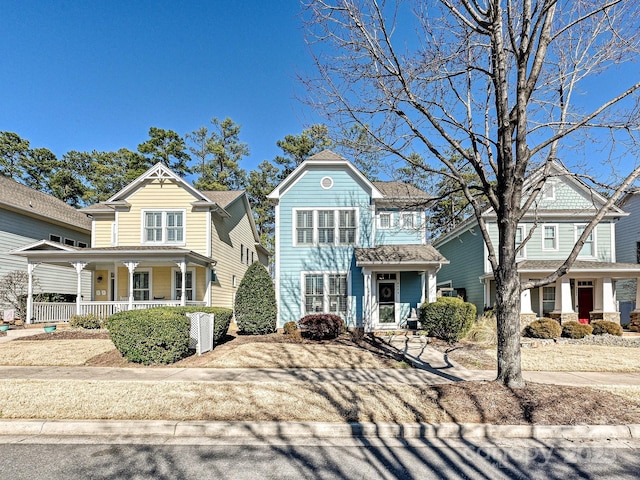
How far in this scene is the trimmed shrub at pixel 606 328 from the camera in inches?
618

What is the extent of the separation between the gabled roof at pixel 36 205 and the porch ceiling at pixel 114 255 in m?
3.47

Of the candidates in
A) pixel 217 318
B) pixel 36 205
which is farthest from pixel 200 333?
pixel 36 205

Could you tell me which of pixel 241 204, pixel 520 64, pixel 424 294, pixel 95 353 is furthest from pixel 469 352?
pixel 241 204

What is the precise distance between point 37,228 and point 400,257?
18.7 meters

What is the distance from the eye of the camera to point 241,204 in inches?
958

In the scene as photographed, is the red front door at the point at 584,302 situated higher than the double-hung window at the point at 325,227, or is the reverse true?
the double-hung window at the point at 325,227

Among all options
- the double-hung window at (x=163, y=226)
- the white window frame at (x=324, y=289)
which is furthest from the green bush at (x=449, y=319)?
the double-hung window at (x=163, y=226)

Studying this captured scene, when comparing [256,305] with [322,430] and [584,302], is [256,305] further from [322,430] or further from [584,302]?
[584,302]

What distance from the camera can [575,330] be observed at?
49.5 ft

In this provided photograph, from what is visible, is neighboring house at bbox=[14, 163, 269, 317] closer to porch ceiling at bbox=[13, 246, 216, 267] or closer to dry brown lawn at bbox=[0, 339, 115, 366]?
porch ceiling at bbox=[13, 246, 216, 267]

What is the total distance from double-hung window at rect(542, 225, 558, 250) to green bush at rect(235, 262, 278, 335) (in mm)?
13237

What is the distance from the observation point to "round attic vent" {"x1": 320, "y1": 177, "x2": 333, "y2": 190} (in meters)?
17.1

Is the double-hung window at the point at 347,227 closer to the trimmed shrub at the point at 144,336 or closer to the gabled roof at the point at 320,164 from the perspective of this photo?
the gabled roof at the point at 320,164

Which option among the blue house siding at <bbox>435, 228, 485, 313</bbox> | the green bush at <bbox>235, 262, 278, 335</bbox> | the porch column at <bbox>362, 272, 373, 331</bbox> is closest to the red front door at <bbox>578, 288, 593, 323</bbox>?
the blue house siding at <bbox>435, 228, 485, 313</bbox>
